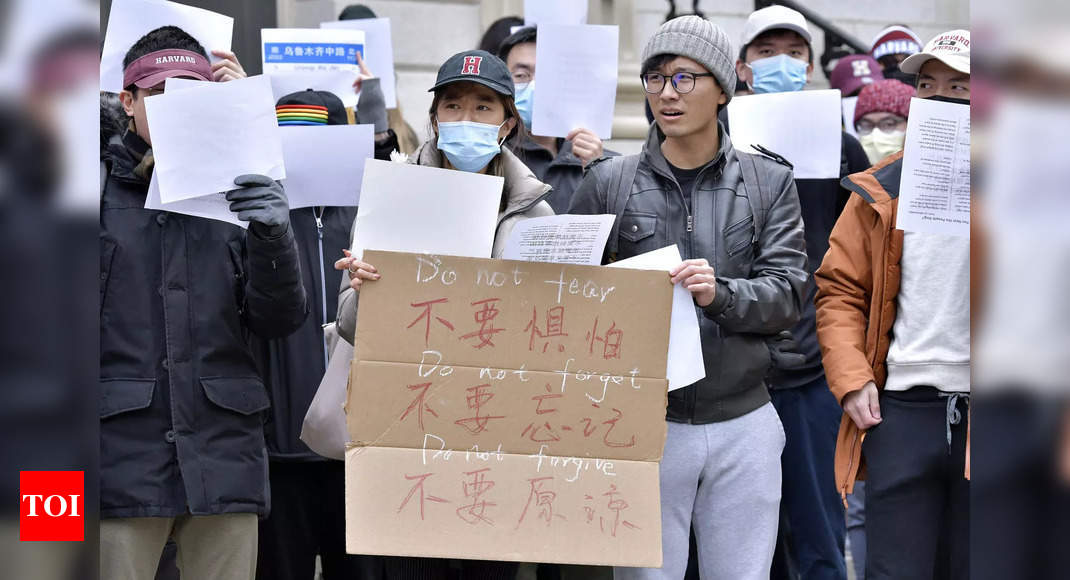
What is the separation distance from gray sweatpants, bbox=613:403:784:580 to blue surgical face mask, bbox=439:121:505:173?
94 cm

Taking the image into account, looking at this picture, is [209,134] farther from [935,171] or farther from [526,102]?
[526,102]

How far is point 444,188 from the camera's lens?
3217 millimetres

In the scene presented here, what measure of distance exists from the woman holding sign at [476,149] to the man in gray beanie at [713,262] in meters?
0.19

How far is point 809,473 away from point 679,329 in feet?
5.03

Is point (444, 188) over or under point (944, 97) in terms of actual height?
under

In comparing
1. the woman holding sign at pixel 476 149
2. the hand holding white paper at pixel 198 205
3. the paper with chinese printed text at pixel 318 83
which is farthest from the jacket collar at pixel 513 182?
the paper with chinese printed text at pixel 318 83

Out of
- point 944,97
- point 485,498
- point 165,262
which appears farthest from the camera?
point 944,97

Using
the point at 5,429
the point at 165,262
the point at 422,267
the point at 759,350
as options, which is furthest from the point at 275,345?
the point at 5,429

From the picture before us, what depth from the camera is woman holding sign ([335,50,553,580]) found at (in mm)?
3396

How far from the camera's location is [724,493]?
134 inches

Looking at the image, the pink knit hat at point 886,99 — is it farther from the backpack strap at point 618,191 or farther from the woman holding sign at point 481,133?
the woman holding sign at point 481,133

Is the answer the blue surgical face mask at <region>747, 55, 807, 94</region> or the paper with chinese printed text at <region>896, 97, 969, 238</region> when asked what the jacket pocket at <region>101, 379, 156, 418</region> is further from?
the blue surgical face mask at <region>747, 55, 807, 94</region>

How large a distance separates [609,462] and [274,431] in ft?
4.90

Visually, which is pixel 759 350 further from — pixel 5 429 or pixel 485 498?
pixel 5 429
